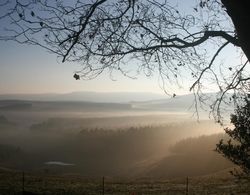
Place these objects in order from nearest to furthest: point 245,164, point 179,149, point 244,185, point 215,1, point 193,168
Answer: point 215,1 → point 245,164 → point 244,185 → point 193,168 → point 179,149

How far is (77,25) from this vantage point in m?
8.34

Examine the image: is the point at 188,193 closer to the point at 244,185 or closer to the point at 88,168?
the point at 244,185

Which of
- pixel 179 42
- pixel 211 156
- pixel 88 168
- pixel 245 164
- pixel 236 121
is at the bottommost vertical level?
pixel 88 168

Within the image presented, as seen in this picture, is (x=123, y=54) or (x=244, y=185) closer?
(x=123, y=54)

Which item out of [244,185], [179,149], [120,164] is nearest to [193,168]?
[179,149]

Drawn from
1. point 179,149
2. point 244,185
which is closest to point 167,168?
point 179,149

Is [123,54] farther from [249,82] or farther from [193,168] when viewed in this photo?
[193,168]

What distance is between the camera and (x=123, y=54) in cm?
846

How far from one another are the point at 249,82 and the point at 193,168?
116146 millimetres

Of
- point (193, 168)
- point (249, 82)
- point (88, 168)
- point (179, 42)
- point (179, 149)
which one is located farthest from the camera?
point (88, 168)

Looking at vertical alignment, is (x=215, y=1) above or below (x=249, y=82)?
above

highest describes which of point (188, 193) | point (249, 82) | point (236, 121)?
point (249, 82)

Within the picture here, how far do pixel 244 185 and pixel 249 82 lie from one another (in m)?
26.1

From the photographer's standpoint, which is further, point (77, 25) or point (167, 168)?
point (167, 168)
